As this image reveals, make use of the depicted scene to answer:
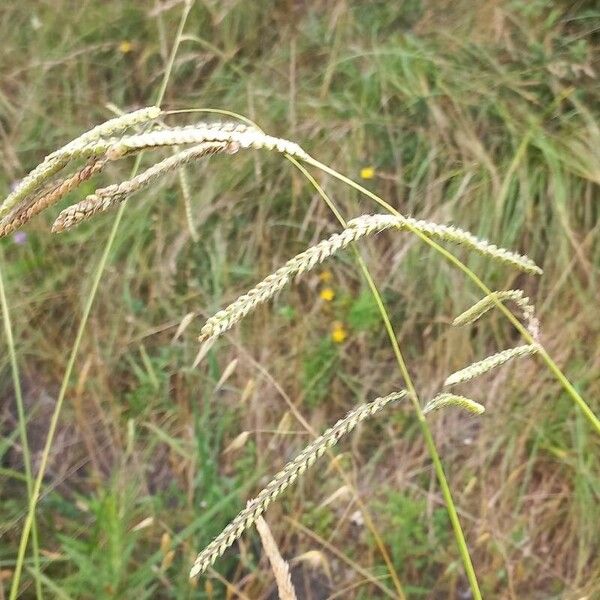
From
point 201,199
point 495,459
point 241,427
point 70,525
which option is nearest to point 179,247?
point 201,199

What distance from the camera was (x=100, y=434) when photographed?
1423 mm

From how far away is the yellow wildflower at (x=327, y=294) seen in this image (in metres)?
1.43

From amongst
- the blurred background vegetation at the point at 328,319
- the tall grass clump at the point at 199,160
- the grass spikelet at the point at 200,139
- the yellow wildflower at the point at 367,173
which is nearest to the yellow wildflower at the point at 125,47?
the blurred background vegetation at the point at 328,319

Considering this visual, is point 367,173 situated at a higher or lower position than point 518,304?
lower

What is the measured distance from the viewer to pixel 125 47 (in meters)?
1.74

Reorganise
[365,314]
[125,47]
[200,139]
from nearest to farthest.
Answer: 1. [200,139]
2. [365,314]
3. [125,47]

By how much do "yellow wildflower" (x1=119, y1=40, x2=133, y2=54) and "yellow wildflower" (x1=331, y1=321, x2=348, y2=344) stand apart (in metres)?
0.91

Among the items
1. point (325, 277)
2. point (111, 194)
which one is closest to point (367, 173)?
point (325, 277)

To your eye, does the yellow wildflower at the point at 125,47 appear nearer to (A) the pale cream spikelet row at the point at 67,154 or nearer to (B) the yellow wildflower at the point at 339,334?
(B) the yellow wildflower at the point at 339,334

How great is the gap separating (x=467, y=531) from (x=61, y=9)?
1.58m

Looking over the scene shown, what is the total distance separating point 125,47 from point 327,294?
0.84 metres

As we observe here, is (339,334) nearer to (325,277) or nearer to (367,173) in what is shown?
(325,277)

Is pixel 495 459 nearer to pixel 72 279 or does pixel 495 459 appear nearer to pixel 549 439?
pixel 549 439

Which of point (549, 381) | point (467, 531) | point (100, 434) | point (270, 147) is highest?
point (270, 147)
